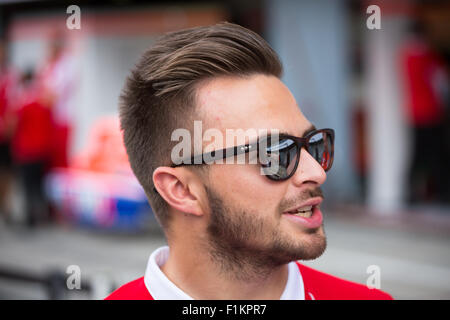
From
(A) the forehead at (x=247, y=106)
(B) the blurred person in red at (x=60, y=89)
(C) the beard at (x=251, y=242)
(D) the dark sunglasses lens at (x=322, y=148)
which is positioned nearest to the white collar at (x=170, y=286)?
(C) the beard at (x=251, y=242)

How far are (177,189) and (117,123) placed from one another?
563 cm

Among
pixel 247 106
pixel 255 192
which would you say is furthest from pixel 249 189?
pixel 247 106

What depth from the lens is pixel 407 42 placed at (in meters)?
7.72

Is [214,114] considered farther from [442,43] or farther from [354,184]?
[442,43]

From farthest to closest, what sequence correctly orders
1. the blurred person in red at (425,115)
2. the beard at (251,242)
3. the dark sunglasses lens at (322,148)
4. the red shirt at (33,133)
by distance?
the red shirt at (33,133) < the blurred person in red at (425,115) < the dark sunglasses lens at (322,148) < the beard at (251,242)

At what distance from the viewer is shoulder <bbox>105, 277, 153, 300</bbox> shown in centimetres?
183

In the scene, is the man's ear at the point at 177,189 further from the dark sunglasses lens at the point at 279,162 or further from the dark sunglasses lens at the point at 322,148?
the dark sunglasses lens at the point at 322,148

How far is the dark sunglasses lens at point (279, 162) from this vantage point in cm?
171

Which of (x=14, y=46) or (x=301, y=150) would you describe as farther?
(x=14, y=46)

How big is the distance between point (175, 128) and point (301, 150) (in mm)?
362

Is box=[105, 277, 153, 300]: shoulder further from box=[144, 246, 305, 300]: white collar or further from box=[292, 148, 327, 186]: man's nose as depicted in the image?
box=[292, 148, 327, 186]: man's nose

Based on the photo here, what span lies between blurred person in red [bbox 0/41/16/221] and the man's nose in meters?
6.94

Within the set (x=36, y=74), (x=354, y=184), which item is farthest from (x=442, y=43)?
(x=36, y=74)

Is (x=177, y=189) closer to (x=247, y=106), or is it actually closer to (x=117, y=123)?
(x=247, y=106)
